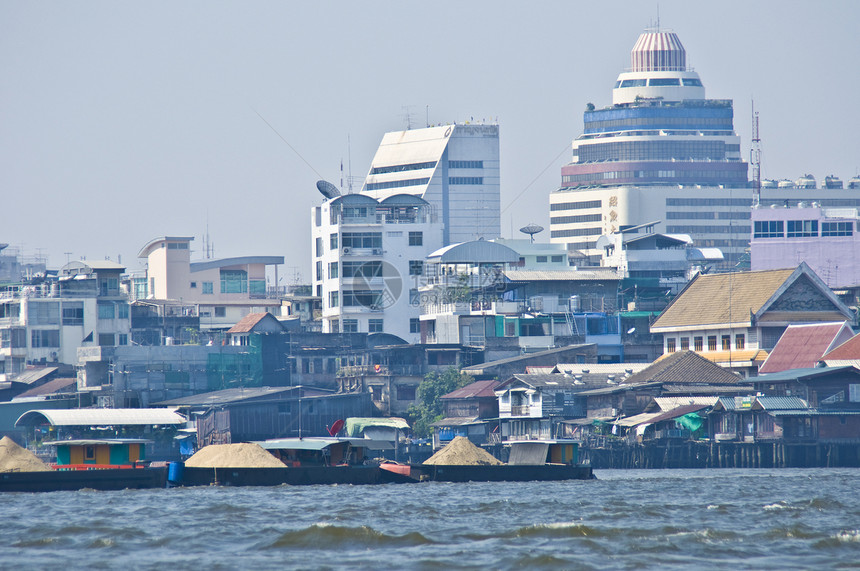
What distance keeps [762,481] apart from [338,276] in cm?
4984

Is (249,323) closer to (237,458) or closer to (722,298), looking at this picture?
(722,298)

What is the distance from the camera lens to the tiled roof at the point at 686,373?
3113 inches

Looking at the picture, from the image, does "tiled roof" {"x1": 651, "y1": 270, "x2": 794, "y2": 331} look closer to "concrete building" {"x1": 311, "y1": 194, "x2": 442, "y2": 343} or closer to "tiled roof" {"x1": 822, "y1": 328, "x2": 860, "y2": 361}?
"tiled roof" {"x1": 822, "y1": 328, "x2": 860, "y2": 361}

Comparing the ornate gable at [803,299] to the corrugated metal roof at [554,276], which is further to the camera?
the corrugated metal roof at [554,276]

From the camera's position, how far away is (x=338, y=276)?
10431 cm

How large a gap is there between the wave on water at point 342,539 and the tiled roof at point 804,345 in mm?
45011

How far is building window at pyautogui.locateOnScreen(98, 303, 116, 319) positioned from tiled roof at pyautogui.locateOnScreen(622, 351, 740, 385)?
3569cm

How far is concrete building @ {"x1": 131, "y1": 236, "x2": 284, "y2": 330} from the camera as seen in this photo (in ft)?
393

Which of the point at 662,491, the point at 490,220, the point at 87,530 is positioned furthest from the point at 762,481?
the point at 490,220

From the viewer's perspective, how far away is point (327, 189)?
368 ft

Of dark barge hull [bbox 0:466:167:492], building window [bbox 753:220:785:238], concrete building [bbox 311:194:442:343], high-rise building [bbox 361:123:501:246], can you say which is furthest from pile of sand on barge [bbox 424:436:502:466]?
high-rise building [bbox 361:123:501:246]

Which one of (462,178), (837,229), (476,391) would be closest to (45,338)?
(476,391)

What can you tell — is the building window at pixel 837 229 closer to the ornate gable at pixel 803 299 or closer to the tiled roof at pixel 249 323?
the ornate gable at pixel 803 299

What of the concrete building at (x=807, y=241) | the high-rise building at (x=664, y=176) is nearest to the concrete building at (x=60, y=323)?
the concrete building at (x=807, y=241)
